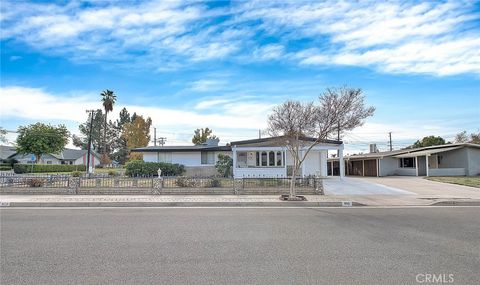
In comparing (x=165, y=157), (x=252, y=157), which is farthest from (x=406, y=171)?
(x=165, y=157)

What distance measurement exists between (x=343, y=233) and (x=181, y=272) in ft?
14.7

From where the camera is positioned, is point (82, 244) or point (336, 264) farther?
point (82, 244)

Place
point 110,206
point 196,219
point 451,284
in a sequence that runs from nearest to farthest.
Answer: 1. point 451,284
2. point 196,219
3. point 110,206

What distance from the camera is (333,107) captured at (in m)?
16.6

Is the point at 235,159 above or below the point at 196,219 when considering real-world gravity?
above

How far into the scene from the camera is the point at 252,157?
3006cm

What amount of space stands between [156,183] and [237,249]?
1179cm

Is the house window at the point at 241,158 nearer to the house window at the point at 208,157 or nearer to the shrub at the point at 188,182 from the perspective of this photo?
the house window at the point at 208,157

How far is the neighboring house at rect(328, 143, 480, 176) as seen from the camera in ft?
113

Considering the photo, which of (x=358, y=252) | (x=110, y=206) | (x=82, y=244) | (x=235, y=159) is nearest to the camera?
(x=358, y=252)

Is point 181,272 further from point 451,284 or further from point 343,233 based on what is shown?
point 343,233

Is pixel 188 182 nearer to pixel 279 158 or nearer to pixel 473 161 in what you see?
pixel 279 158

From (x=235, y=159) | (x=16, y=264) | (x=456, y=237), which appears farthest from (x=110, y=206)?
(x=235, y=159)

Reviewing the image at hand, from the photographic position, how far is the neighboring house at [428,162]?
113 feet
